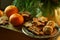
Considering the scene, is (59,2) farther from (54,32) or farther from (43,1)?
(54,32)

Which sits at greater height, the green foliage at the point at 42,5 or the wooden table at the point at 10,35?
the green foliage at the point at 42,5

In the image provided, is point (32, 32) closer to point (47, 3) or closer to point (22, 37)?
point (22, 37)

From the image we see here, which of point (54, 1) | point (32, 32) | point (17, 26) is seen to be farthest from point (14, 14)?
point (54, 1)

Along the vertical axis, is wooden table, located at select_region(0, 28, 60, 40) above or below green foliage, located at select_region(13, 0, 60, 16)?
below

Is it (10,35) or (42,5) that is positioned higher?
(42,5)

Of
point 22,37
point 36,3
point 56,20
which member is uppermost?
point 36,3

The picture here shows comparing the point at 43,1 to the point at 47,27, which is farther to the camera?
the point at 43,1

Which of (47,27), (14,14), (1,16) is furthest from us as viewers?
(1,16)

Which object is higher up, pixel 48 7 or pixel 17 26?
pixel 48 7

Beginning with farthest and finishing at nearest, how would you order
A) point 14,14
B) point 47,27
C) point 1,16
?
point 1,16, point 14,14, point 47,27
